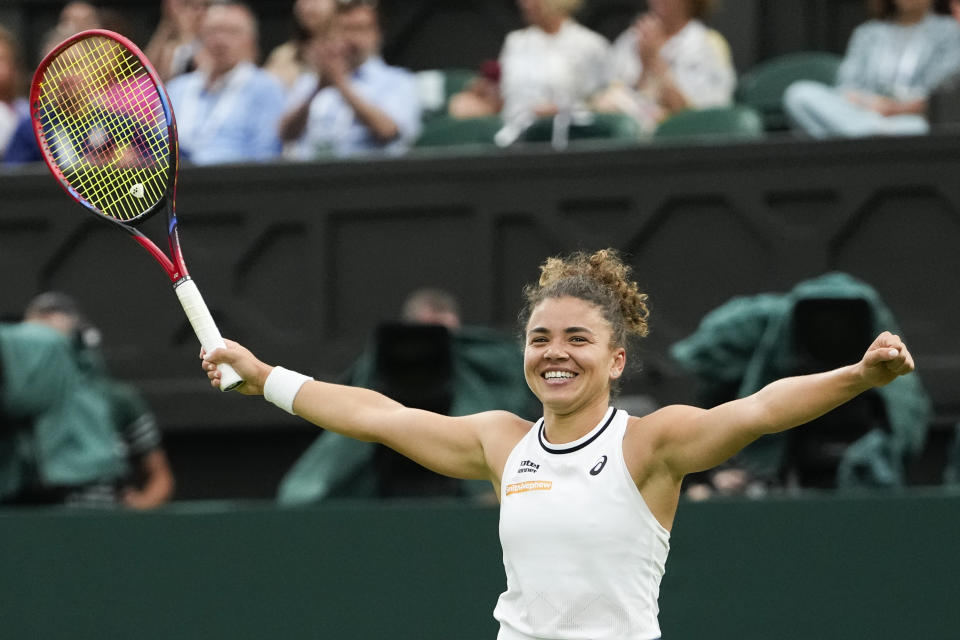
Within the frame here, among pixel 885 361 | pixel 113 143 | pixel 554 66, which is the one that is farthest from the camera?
pixel 554 66

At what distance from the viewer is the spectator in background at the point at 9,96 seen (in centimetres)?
867

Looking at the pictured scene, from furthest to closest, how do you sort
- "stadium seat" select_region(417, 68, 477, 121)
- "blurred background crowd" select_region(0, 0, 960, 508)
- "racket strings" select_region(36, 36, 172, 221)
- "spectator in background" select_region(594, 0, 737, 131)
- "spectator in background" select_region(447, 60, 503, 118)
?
"stadium seat" select_region(417, 68, 477, 121), "spectator in background" select_region(447, 60, 503, 118), "spectator in background" select_region(594, 0, 737, 131), "blurred background crowd" select_region(0, 0, 960, 508), "racket strings" select_region(36, 36, 172, 221)

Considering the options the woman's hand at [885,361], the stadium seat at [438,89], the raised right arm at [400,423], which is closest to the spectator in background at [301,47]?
the stadium seat at [438,89]

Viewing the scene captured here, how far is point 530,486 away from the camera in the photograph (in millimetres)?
3557

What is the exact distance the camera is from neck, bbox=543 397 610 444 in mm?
3615

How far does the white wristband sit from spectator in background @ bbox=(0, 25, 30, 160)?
5207 mm

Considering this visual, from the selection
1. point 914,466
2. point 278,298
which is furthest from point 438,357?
point 914,466

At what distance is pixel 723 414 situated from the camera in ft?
11.3

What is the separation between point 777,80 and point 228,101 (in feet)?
9.07

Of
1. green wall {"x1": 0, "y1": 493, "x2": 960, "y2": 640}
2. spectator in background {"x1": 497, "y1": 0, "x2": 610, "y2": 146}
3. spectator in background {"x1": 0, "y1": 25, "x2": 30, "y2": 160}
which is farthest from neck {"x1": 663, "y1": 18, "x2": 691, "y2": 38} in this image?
spectator in background {"x1": 0, "y1": 25, "x2": 30, "y2": 160}

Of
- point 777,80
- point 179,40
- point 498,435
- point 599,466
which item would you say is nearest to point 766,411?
point 599,466

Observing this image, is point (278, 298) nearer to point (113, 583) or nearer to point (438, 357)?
point (438, 357)

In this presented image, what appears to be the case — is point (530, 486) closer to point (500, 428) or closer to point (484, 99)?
point (500, 428)

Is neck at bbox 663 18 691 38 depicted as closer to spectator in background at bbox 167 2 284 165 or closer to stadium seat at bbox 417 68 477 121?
stadium seat at bbox 417 68 477 121
